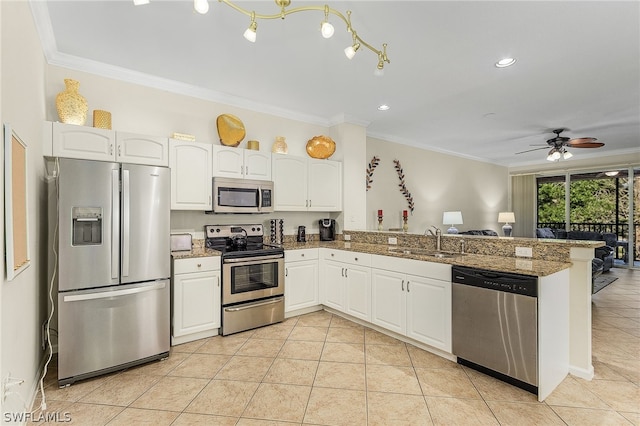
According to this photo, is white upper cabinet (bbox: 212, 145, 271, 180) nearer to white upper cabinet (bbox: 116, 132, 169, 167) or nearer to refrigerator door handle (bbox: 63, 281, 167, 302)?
white upper cabinet (bbox: 116, 132, 169, 167)

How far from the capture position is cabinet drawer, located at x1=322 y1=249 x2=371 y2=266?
3354mm

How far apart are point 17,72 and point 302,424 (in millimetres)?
2637

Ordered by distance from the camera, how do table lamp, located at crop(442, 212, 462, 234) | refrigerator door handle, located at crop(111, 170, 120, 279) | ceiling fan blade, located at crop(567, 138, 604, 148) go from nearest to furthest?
refrigerator door handle, located at crop(111, 170, 120, 279) → ceiling fan blade, located at crop(567, 138, 604, 148) → table lamp, located at crop(442, 212, 462, 234)

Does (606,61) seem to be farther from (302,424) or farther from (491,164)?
(491,164)

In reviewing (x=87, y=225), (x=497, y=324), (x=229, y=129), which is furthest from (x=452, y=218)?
(x=87, y=225)

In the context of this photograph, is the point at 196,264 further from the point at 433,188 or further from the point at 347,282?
the point at 433,188

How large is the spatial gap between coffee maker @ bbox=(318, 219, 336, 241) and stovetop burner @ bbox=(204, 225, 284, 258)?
0.93m

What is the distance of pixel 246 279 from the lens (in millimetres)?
3295

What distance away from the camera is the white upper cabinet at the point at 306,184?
152 inches

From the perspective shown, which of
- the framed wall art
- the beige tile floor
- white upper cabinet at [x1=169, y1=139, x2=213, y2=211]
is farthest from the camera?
white upper cabinet at [x1=169, y1=139, x2=213, y2=211]

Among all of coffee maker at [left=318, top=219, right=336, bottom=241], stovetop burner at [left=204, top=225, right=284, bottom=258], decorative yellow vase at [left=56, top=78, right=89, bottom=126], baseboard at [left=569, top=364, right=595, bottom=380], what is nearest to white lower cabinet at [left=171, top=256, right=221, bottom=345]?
stovetop burner at [left=204, top=225, right=284, bottom=258]

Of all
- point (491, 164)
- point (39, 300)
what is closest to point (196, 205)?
point (39, 300)

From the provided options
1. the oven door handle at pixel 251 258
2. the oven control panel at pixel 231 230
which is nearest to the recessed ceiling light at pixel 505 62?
the oven door handle at pixel 251 258

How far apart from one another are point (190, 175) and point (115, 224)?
36.2 inches
